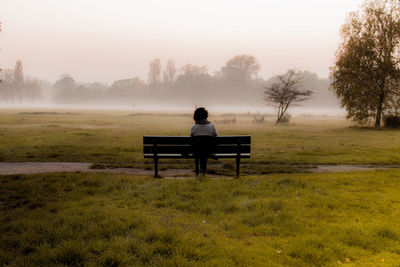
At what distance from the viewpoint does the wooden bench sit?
7.77 meters

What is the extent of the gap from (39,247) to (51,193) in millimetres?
2793

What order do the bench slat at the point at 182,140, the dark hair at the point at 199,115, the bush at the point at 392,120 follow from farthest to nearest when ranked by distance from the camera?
the bush at the point at 392,120 → the dark hair at the point at 199,115 → the bench slat at the point at 182,140

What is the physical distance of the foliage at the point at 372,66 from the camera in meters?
30.0

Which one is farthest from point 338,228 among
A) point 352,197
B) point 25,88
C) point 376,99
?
point 25,88

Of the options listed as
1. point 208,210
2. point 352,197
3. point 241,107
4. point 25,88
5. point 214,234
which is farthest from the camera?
point 25,88

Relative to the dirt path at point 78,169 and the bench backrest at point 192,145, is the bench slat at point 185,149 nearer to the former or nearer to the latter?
the bench backrest at point 192,145

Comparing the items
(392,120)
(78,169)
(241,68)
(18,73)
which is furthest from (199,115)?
(18,73)

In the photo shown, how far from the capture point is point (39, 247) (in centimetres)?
412

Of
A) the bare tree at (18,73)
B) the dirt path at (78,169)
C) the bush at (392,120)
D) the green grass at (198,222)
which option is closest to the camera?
the green grass at (198,222)

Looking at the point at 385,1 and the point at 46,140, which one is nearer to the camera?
the point at 46,140

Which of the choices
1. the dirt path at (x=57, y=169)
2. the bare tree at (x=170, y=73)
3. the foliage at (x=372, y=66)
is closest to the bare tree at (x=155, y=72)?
the bare tree at (x=170, y=73)

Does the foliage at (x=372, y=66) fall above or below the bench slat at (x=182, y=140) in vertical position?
above

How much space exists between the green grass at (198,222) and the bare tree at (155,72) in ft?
390

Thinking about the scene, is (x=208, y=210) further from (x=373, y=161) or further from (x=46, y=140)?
(x=46, y=140)
